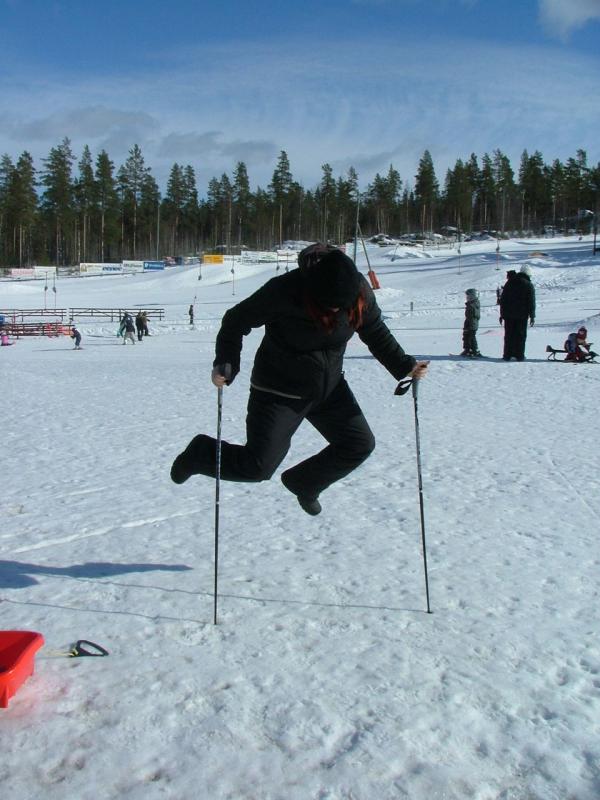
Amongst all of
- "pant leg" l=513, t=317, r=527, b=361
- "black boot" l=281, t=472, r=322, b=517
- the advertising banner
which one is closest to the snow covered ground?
"black boot" l=281, t=472, r=322, b=517

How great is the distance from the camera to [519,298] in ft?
53.7

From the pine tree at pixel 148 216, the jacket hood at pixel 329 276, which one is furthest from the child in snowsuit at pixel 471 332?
the pine tree at pixel 148 216

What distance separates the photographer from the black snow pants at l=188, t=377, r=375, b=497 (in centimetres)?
416

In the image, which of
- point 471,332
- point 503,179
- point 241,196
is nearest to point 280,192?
point 241,196

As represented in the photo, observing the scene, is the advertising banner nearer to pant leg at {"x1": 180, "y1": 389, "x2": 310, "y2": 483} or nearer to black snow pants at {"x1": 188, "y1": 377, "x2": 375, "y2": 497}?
black snow pants at {"x1": 188, "y1": 377, "x2": 375, "y2": 497}

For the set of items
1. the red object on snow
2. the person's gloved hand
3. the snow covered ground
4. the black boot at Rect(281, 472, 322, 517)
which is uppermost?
the person's gloved hand

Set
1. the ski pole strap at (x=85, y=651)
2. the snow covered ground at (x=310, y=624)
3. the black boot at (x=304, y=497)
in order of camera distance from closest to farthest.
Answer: the snow covered ground at (x=310, y=624) → the ski pole strap at (x=85, y=651) → the black boot at (x=304, y=497)

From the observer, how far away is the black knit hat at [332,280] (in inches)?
148

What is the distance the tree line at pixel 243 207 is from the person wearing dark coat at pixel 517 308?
261ft

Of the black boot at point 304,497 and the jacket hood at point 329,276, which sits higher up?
the jacket hood at point 329,276

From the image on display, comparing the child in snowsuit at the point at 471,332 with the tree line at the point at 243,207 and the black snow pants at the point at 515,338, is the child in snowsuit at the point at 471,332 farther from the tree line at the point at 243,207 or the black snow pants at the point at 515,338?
the tree line at the point at 243,207

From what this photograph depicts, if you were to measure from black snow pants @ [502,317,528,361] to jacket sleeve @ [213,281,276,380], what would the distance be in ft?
44.9

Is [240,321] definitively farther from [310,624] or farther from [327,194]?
[327,194]

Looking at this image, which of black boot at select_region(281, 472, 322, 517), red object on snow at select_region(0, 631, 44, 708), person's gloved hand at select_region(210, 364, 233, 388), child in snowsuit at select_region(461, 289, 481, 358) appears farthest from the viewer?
child in snowsuit at select_region(461, 289, 481, 358)
